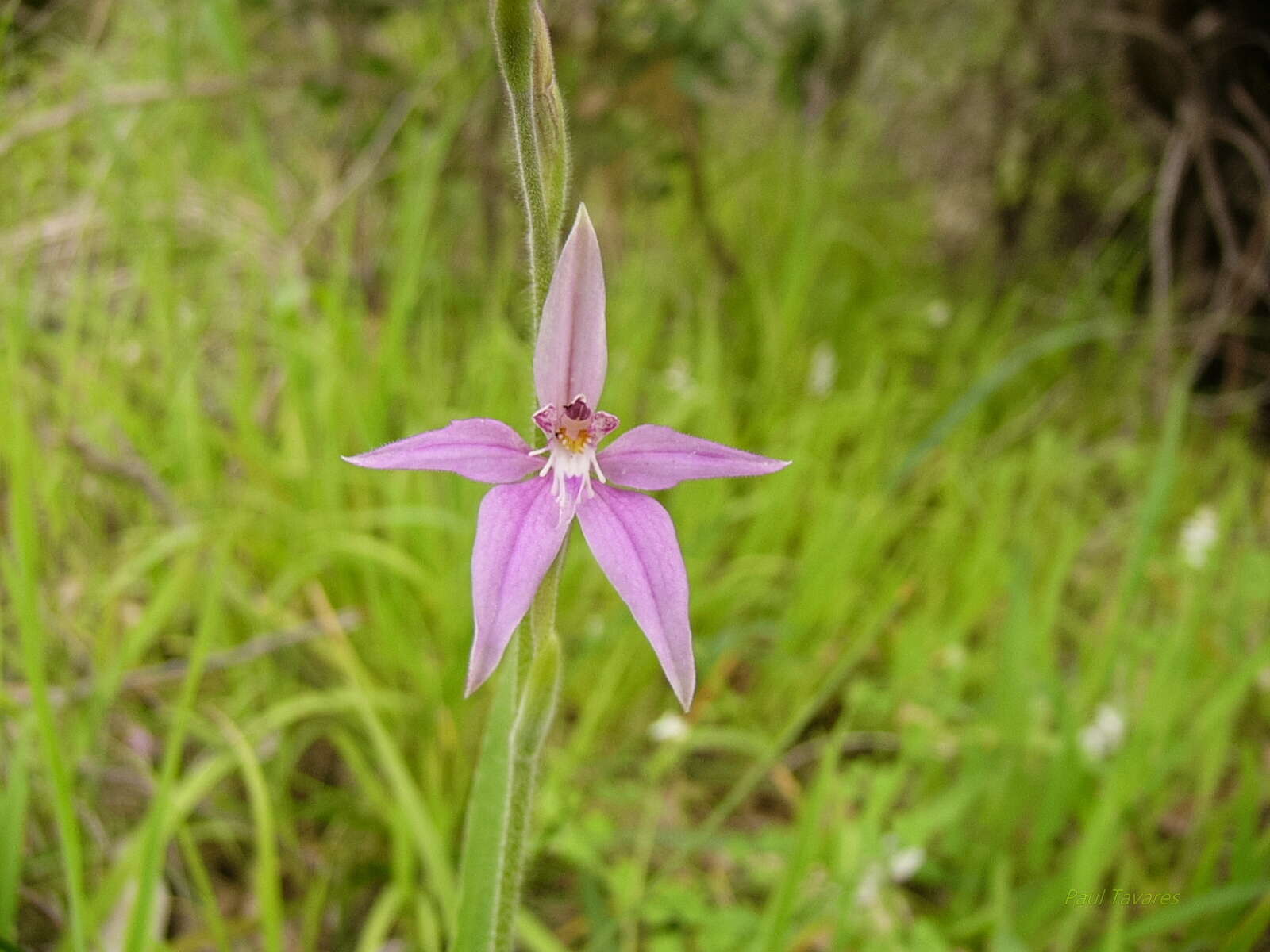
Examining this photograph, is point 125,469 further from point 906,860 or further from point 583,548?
point 906,860

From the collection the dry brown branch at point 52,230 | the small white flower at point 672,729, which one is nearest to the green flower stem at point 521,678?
A: the small white flower at point 672,729

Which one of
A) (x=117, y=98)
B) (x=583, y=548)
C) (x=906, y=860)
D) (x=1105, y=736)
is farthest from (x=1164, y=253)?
(x=117, y=98)

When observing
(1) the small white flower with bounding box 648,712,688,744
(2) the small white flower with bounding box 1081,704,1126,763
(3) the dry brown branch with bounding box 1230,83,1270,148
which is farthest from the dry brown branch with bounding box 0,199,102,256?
(3) the dry brown branch with bounding box 1230,83,1270,148

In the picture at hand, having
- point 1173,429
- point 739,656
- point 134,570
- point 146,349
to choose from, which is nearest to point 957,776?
point 739,656

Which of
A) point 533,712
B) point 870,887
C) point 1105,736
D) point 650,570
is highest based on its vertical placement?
point 650,570

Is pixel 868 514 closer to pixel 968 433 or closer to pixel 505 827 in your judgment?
pixel 968 433

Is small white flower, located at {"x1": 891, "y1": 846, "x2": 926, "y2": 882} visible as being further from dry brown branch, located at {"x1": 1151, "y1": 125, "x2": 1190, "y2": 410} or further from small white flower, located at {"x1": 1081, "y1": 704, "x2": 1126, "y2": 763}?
dry brown branch, located at {"x1": 1151, "y1": 125, "x2": 1190, "y2": 410}

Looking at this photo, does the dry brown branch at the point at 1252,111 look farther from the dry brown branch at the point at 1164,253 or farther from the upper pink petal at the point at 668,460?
the upper pink petal at the point at 668,460
